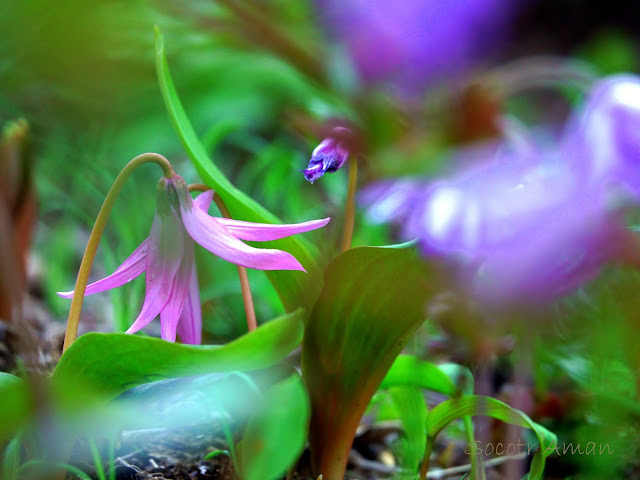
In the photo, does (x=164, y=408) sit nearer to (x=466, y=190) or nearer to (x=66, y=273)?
(x=466, y=190)

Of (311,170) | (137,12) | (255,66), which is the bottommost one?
(255,66)

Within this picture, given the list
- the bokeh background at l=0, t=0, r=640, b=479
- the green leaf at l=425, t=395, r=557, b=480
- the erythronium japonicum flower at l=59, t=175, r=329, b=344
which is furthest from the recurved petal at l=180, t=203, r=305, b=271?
the green leaf at l=425, t=395, r=557, b=480

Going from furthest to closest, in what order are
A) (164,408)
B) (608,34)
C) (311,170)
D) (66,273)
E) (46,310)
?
Result: (608,34) < (66,273) < (46,310) < (164,408) < (311,170)

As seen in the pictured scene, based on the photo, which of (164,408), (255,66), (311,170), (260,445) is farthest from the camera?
(255,66)

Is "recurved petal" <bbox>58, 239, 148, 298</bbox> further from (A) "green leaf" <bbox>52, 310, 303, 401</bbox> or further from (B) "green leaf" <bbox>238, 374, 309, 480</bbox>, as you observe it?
(B) "green leaf" <bbox>238, 374, 309, 480</bbox>

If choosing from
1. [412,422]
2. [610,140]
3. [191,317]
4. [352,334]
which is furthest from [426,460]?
[610,140]

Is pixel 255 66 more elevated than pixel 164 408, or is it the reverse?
pixel 255 66

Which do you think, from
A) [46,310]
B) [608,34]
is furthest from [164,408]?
[608,34]
